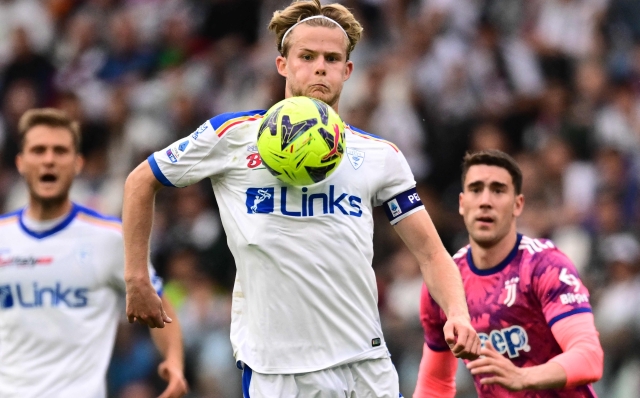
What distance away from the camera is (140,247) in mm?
5445

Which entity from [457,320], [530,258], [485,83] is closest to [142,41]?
[485,83]

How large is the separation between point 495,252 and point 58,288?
2933 millimetres

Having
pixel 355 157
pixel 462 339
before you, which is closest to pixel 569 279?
pixel 462 339

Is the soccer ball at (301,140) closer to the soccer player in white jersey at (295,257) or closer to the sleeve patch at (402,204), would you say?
the soccer player in white jersey at (295,257)

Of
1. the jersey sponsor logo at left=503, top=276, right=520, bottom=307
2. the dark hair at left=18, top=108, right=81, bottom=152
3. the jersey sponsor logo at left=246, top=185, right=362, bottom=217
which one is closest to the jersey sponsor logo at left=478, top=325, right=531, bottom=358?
the jersey sponsor logo at left=503, top=276, right=520, bottom=307

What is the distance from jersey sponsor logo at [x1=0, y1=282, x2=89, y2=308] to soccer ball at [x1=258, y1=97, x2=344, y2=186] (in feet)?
9.35

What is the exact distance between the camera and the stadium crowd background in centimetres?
1114

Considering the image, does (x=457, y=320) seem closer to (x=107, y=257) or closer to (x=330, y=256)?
(x=330, y=256)

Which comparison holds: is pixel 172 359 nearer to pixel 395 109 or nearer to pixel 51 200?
pixel 51 200

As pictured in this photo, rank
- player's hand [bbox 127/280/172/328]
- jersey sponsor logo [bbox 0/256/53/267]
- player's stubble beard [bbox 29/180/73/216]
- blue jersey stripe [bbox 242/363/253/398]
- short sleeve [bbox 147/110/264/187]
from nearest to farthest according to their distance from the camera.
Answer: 1. player's hand [bbox 127/280/172/328]
2. short sleeve [bbox 147/110/264/187]
3. blue jersey stripe [bbox 242/363/253/398]
4. jersey sponsor logo [bbox 0/256/53/267]
5. player's stubble beard [bbox 29/180/73/216]

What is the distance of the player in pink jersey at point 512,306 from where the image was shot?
616cm

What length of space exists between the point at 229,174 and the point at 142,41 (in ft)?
37.7

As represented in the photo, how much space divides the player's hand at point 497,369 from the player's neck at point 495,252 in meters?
1.26

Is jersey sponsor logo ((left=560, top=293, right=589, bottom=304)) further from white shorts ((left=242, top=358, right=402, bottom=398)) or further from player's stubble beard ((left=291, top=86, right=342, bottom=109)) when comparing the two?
player's stubble beard ((left=291, top=86, right=342, bottom=109))
